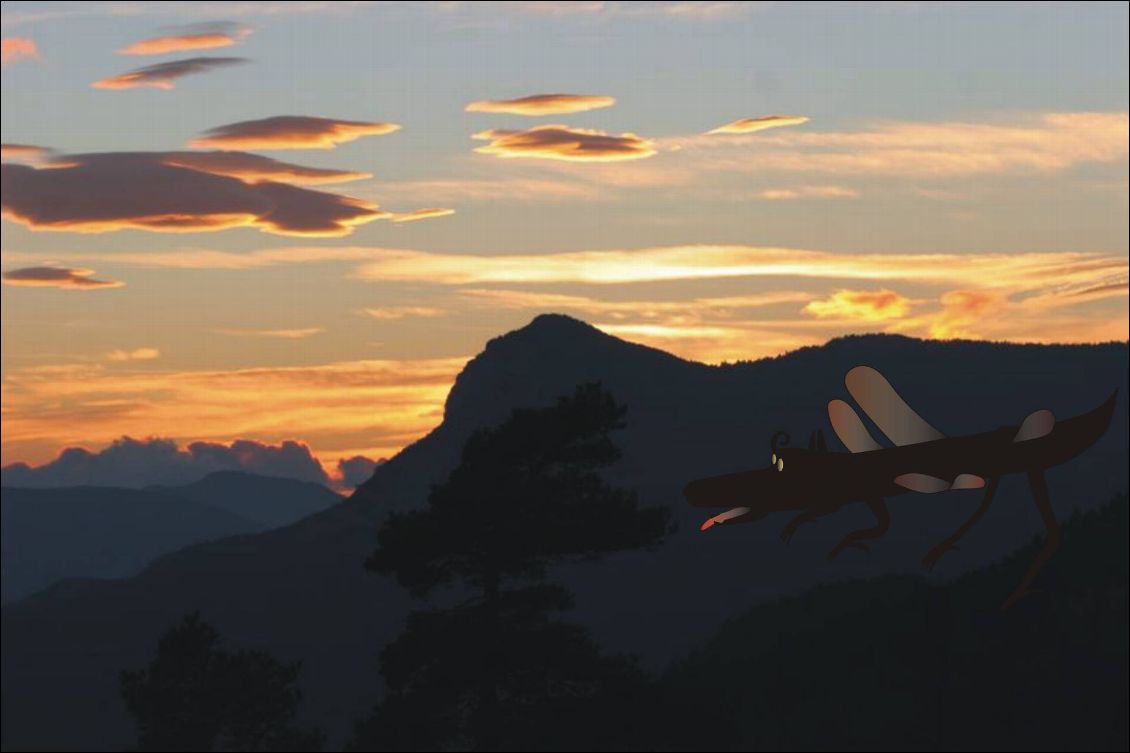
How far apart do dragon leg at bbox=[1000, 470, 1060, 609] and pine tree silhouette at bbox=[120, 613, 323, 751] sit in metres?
77.6

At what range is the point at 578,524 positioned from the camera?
65188mm

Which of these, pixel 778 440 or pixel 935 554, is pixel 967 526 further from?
pixel 778 440

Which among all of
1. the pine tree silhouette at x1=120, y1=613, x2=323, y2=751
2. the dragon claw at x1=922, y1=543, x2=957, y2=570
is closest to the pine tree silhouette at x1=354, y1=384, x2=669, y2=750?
the pine tree silhouette at x1=120, y1=613, x2=323, y2=751

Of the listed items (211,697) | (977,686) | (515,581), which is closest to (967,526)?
(515,581)

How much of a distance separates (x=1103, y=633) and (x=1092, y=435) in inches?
7125

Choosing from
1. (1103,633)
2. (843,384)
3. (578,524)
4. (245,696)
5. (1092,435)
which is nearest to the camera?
(1092,435)

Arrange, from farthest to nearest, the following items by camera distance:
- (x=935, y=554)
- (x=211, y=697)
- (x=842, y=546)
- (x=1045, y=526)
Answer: (x=211, y=697) < (x=842, y=546) < (x=935, y=554) < (x=1045, y=526)

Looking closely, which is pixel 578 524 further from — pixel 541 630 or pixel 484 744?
pixel 484 744

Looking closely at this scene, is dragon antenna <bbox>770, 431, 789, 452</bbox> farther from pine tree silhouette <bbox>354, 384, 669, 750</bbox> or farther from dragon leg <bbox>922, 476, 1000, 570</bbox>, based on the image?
pine tree silhouette <bbox>354, 384, 669, 750</bbox>

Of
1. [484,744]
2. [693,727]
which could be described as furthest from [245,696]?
[693,727]

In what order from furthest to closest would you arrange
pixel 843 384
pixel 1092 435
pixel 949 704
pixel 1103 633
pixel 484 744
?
1. pixel 1103 633
2. pixel 949 704
3. pixel 484 744
4. pixel 843 384
5. pixel 1092 435

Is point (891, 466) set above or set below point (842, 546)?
above

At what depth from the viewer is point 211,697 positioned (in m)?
80.4

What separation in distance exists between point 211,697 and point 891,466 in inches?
3130
